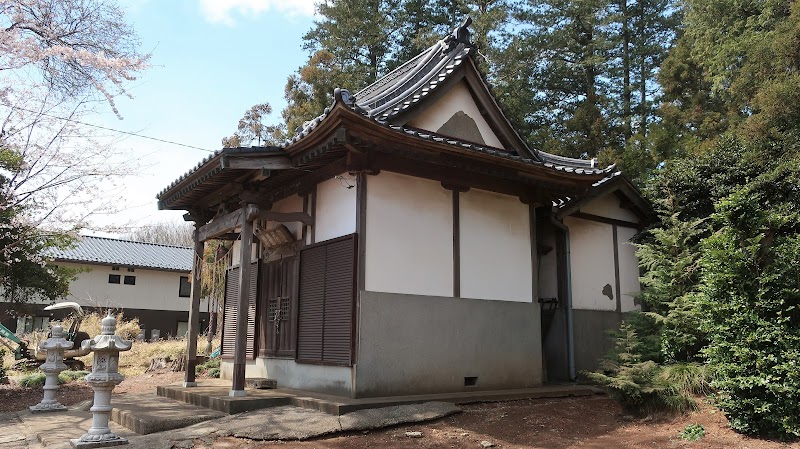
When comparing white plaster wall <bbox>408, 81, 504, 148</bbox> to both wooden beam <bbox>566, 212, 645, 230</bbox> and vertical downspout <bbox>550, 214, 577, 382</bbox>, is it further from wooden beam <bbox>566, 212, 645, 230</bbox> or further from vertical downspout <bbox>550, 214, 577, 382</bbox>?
wooden beam <bbox>566, 212, 645, 230</bbox>

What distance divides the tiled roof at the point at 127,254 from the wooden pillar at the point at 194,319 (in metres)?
19.5

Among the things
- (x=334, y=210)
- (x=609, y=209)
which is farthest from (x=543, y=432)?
(x=609, y=209)

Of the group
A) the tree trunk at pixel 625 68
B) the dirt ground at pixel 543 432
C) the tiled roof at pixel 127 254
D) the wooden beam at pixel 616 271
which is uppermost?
the tree trunk at pixel 625 68

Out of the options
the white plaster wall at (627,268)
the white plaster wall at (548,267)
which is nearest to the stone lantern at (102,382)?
the white plaster wall at (548,267)

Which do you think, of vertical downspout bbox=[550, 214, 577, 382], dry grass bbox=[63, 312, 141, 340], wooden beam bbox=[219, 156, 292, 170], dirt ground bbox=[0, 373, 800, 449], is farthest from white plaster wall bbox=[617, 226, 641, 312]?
dry grass bbox=[63, 312, 141, 340]

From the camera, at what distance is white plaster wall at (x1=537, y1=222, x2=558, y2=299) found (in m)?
11.9

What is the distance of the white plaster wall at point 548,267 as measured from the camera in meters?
11.9

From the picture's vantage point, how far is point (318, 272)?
9.51 meters

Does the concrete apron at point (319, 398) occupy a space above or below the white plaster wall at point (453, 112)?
below

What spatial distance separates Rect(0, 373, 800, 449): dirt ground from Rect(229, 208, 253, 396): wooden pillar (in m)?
1.68

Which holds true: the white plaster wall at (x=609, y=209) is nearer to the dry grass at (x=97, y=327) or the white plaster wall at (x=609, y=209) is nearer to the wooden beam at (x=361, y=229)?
the wooden beam at (x=361, y=229)

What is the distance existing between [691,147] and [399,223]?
419 inches

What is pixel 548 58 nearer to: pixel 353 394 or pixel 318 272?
pixel 318 272

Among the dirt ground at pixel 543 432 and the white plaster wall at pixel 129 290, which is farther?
the white plaster wall at pixel 129 290
